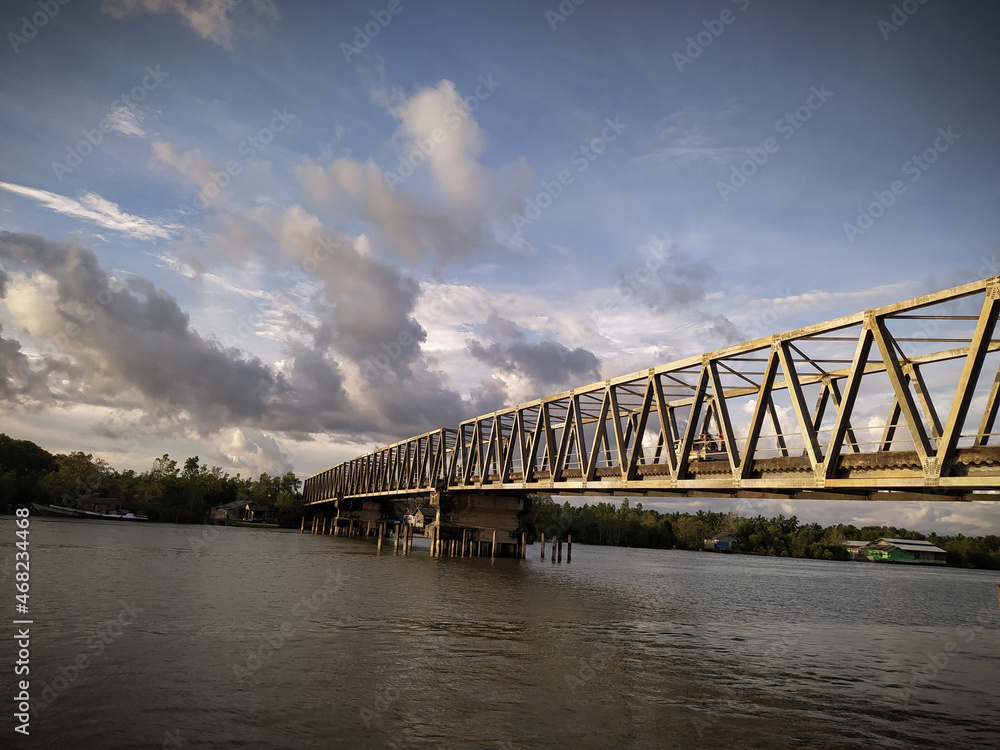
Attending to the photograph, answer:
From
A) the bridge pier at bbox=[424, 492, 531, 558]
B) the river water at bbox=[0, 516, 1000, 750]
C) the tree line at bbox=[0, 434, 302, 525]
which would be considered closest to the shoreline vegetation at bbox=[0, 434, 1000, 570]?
the tree line at bbox=[0, 434, 302, 525]

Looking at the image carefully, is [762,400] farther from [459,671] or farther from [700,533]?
[700,533]

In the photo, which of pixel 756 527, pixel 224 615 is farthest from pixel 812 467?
pixel 756 527

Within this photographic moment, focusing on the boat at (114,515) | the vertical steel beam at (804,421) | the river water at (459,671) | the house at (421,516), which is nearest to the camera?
the river water at (459,671)

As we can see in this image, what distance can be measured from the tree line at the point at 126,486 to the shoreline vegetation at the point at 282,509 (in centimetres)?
19

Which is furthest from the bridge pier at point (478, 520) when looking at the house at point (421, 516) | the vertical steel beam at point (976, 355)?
the vertical steel beam at point (976, 355)

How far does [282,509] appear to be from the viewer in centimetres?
16262

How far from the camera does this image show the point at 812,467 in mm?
23484

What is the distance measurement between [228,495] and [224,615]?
161m

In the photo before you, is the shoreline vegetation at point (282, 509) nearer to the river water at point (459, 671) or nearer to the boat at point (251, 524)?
the boat at point (251, 524)

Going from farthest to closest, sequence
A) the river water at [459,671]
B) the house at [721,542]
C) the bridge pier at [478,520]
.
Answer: the house at [721,542], the bridge pier at [478,520], the river water at [459,671]

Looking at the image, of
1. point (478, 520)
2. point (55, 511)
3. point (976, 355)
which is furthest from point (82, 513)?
point (976, 355)

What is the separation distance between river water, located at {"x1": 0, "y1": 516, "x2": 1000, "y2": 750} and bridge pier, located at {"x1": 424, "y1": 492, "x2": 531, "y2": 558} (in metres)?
30.1

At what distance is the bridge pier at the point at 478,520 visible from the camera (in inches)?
2645

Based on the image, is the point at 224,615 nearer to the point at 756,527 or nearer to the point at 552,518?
the point at 552,518
